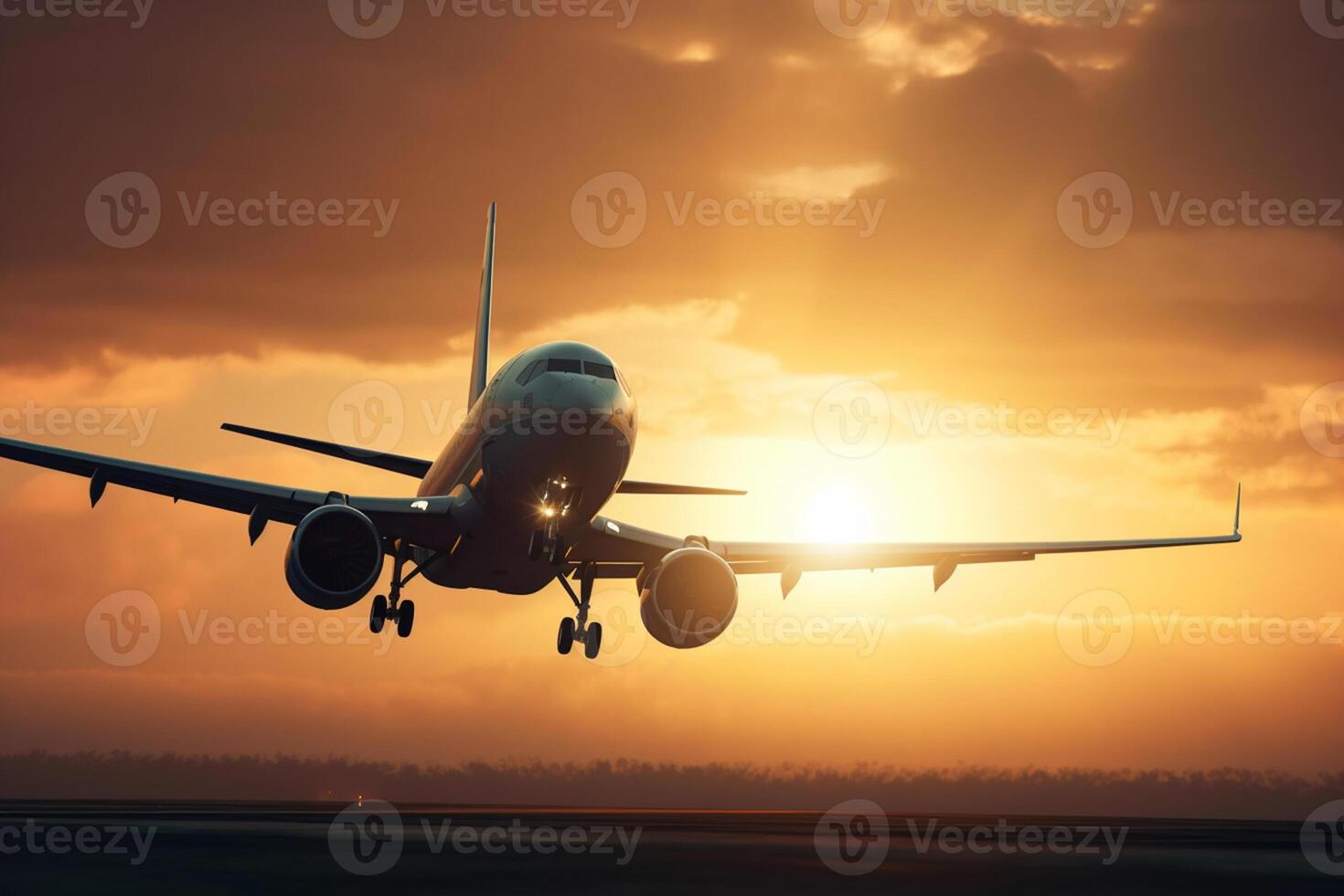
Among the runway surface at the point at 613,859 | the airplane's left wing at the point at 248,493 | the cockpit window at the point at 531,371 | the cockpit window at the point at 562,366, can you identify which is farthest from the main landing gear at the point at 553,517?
the runway surface at the point at 613,859

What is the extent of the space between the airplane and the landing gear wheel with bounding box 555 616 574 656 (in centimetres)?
4

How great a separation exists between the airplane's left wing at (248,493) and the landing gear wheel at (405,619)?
10.8 feet

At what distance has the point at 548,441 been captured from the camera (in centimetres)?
2461

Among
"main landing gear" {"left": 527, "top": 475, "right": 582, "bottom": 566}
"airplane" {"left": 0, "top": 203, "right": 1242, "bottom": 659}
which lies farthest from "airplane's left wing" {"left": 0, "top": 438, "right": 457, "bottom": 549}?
"main landing gear" {"left": 527, "top": 475, "right": 582, "bottom": 566}

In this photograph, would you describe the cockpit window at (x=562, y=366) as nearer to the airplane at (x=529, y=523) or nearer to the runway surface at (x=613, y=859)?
the airplane at (x=529, y=523)

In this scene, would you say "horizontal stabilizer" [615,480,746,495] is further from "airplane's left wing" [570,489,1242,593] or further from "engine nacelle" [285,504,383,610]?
"engine nacelle" [285,504,383,610]

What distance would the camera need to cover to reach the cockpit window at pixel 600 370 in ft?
82.1

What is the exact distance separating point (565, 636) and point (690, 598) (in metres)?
5.58

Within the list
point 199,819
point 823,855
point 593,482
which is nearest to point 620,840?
point 823,855

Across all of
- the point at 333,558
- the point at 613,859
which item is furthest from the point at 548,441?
the point at 613,859

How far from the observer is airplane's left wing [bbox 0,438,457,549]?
96.4ft

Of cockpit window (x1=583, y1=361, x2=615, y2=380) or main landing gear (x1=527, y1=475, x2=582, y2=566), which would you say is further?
main landing gear (x1=527, y1=475, x2=582, y2=566)

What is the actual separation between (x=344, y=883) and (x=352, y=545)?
8576mm

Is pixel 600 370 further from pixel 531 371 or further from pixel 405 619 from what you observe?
pixel 405 619
